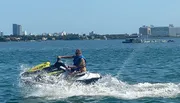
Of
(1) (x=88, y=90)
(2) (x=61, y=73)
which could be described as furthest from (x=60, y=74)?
(1) (x=88, y=90)

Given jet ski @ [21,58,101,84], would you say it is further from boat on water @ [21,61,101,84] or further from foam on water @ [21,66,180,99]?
foam on water @ [21,66,180,99]

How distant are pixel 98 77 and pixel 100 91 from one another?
0.85m

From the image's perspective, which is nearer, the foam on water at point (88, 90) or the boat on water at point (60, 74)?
the foam on water at point (88, 90)

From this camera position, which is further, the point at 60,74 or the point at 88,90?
the point at 60,74

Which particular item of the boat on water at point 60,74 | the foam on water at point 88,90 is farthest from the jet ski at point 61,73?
the foam on water at point 88,90

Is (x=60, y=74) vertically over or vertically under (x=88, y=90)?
over

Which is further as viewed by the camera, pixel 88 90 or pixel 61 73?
pixel 61 73

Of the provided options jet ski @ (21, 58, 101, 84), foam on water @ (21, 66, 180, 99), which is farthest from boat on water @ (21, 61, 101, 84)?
foam on water @ (21, 66, 180, 99)

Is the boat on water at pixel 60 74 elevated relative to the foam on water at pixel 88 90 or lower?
elevated

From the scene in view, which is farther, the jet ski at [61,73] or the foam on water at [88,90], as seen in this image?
the jet ski at [61,73]

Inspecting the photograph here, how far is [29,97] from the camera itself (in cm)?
1980

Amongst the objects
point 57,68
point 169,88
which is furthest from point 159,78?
point 57,68

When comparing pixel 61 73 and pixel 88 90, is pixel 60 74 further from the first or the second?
pixel 88 90

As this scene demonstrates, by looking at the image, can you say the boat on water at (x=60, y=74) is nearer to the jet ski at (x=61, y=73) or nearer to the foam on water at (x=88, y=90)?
the jet ski at (x=61, y=73)
